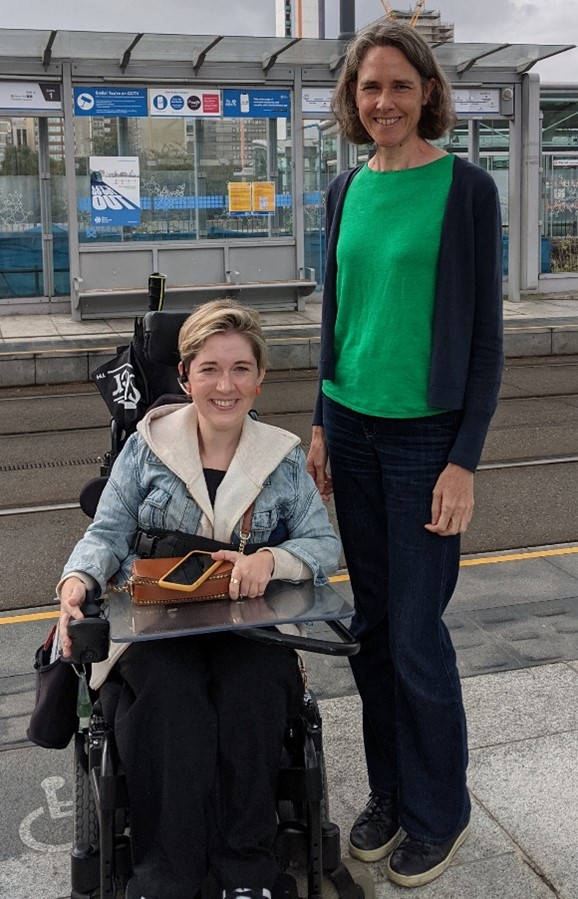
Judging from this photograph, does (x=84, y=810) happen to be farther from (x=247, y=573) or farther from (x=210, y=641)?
(x=247, y=573)

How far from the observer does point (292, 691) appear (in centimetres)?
262

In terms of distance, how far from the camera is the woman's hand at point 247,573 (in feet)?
8.49

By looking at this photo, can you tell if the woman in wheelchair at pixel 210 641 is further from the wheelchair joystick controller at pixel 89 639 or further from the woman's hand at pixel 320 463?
the woman's hand at pixel 320 463

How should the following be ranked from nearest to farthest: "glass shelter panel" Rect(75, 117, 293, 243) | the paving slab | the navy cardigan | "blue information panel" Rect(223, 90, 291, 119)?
the navy cardigan < the paving slab < "glass shelter panel" Rect(75, 117, 293, 243) < "blue information panel" Rect(223, 90, 291, 119)

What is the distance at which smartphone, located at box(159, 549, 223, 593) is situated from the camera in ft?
8.25

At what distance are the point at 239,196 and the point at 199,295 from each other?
1569 mm

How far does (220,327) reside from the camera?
284 centimetres

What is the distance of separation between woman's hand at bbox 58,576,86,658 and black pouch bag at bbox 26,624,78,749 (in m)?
0.23

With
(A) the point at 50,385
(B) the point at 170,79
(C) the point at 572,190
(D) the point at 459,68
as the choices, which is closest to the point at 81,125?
(B) the point at 170,79

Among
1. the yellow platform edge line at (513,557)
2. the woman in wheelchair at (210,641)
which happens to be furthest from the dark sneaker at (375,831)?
the yellow platform edge line at (513,557)

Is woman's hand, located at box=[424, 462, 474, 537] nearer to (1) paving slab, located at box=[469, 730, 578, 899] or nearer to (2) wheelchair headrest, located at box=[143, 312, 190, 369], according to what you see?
(1) paving slab, located at box=[469, 730, 578, 899]

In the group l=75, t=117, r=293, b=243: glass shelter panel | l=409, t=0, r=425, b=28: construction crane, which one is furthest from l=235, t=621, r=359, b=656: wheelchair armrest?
l=75, t=117, r=293, b=243: glass shelter panel

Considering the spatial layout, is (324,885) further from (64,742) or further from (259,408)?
(259,408)

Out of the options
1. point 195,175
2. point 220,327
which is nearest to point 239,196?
point 195,175
